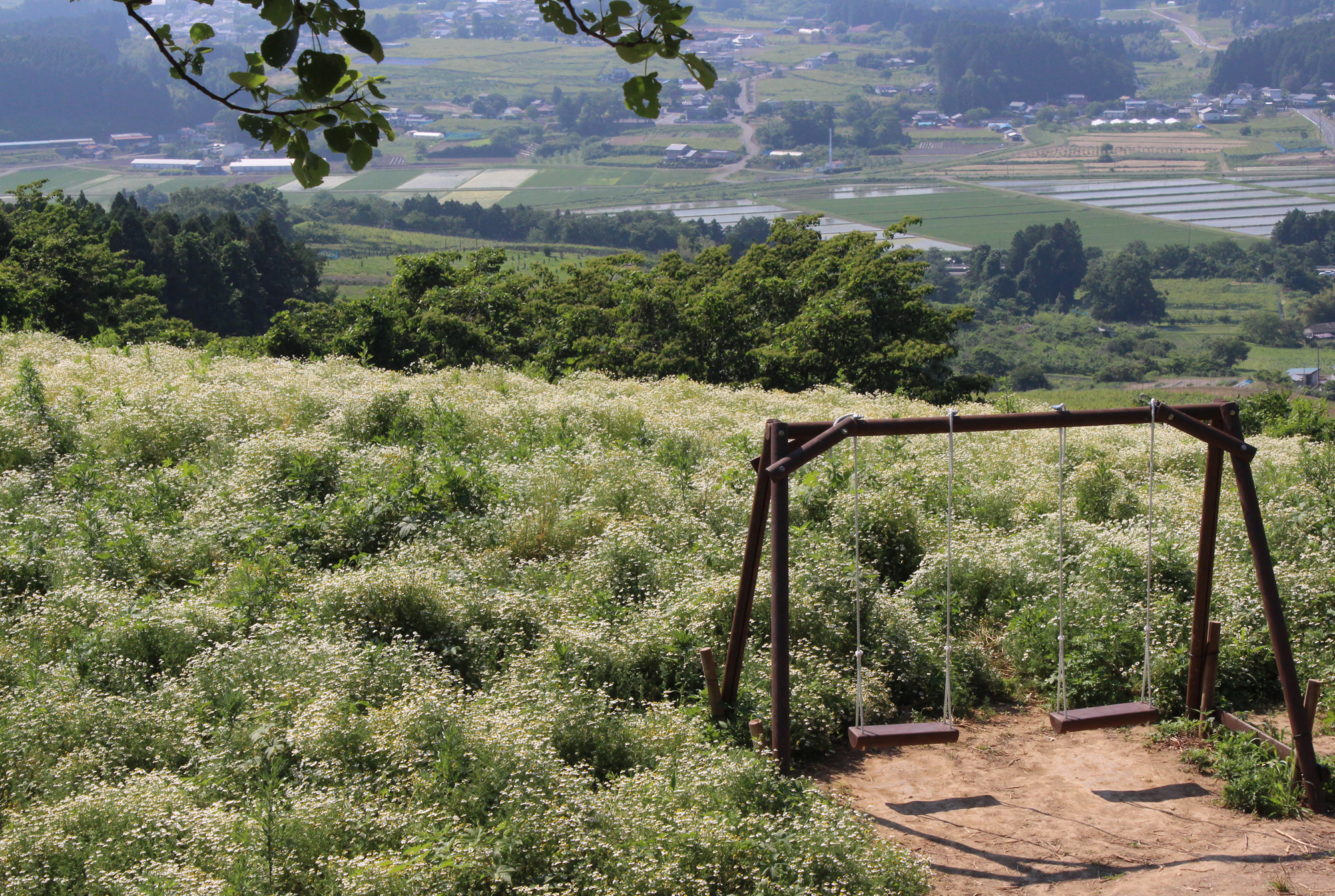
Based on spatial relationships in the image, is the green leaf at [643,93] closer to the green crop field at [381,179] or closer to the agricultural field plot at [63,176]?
the agricultural field plot at [63,176]

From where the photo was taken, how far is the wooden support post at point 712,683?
5543 millimetres

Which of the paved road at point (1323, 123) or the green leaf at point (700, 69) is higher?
the paved road at point (1323, 123)

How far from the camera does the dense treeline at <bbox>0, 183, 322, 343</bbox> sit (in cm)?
2414

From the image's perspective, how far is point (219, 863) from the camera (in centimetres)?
424

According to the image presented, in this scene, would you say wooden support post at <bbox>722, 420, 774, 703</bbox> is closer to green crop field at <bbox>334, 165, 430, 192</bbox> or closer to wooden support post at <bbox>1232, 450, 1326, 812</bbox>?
wooden support post at <bbox>1232, 450, 1326, 812</bbox>

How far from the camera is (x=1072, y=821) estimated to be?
5.18m

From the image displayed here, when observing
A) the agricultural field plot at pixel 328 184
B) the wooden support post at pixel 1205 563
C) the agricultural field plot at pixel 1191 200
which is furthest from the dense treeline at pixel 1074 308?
the agricultural field plot at pixel 328 184

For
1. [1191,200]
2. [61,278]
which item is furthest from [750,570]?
[1191,200]

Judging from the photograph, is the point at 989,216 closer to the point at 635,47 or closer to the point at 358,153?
the point at 635,47

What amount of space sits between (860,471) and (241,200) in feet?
366

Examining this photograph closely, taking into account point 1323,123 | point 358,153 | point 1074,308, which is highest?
point 1323,123

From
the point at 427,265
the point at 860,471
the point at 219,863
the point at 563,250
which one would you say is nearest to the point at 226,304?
the point at 427,265

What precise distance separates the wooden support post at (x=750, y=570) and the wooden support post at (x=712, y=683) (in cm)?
8

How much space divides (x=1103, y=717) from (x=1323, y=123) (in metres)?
232
